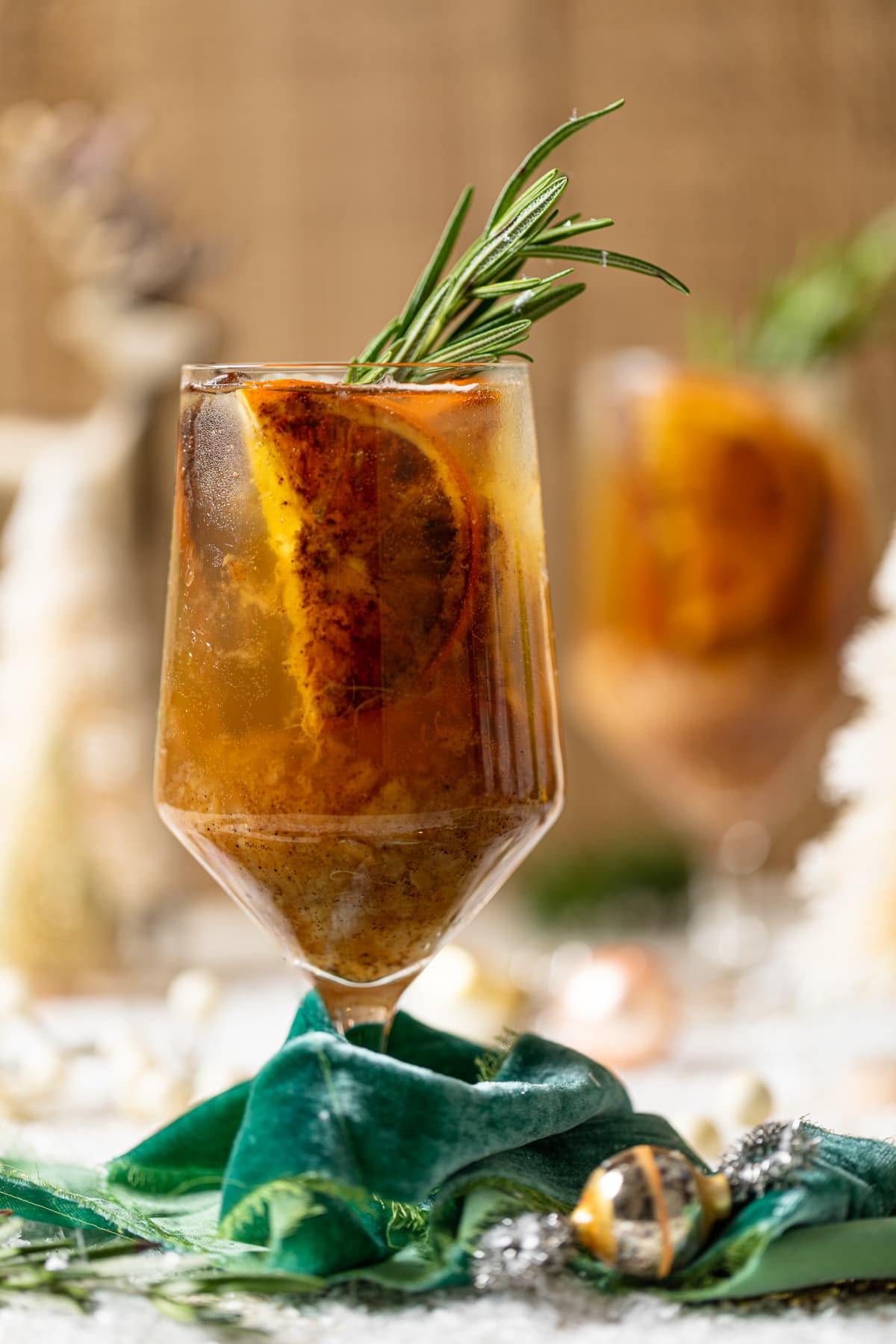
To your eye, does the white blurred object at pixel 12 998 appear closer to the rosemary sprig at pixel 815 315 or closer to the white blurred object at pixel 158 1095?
the white blurred object at pixel 158 1095

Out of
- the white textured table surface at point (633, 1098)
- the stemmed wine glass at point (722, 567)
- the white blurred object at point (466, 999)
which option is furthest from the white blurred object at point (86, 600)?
the stemmed wine glass at point (722, 567)

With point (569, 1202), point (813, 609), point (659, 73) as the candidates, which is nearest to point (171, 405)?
point (813, 609)

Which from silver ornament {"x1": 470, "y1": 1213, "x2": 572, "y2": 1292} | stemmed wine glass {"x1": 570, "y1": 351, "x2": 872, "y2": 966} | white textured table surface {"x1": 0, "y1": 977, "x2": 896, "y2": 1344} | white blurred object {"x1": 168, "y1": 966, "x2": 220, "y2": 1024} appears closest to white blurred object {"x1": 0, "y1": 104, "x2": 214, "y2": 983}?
white textured table surface {"x1": 0, "y1": 977, "x2": 896, "y2": 1344}

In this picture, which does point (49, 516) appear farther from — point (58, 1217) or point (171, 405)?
point (58, 1217)

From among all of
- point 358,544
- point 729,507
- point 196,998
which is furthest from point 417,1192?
point 729,507

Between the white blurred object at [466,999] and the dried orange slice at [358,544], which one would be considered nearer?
the dried orange slice at [358,544]

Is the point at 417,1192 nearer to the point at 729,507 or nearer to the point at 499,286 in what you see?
the point at 499,286
